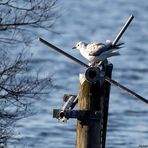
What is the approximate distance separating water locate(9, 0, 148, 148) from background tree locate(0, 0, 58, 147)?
4.59 ft

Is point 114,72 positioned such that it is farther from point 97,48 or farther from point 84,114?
point 84,114

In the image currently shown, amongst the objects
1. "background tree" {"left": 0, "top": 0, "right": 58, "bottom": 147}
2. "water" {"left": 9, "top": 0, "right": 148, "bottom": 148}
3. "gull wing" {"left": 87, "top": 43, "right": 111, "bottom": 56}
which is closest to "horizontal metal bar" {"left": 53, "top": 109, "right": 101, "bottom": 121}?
"gull wing" {"left": 87, "top": 43, "right": 111, "bottom": 56}

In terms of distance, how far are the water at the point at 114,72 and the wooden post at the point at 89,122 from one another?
6105 mm

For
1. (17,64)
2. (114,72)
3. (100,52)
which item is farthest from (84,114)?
(114,72)

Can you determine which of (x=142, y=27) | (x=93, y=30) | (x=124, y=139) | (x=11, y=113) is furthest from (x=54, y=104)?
(x=142, y=27)

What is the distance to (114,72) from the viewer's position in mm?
31047

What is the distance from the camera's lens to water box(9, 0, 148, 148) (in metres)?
24.2

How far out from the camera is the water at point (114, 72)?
79.3ft

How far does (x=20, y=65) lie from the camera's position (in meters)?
15.8

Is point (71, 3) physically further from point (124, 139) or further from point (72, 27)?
point (124, 139)

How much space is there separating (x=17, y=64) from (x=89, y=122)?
20.8 ft

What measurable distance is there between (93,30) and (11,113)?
22765 millimetres

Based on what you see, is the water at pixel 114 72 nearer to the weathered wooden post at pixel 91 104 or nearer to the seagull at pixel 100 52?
the seagull at pixel 100 52

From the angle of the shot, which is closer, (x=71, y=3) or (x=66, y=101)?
(x=66, y=101)
